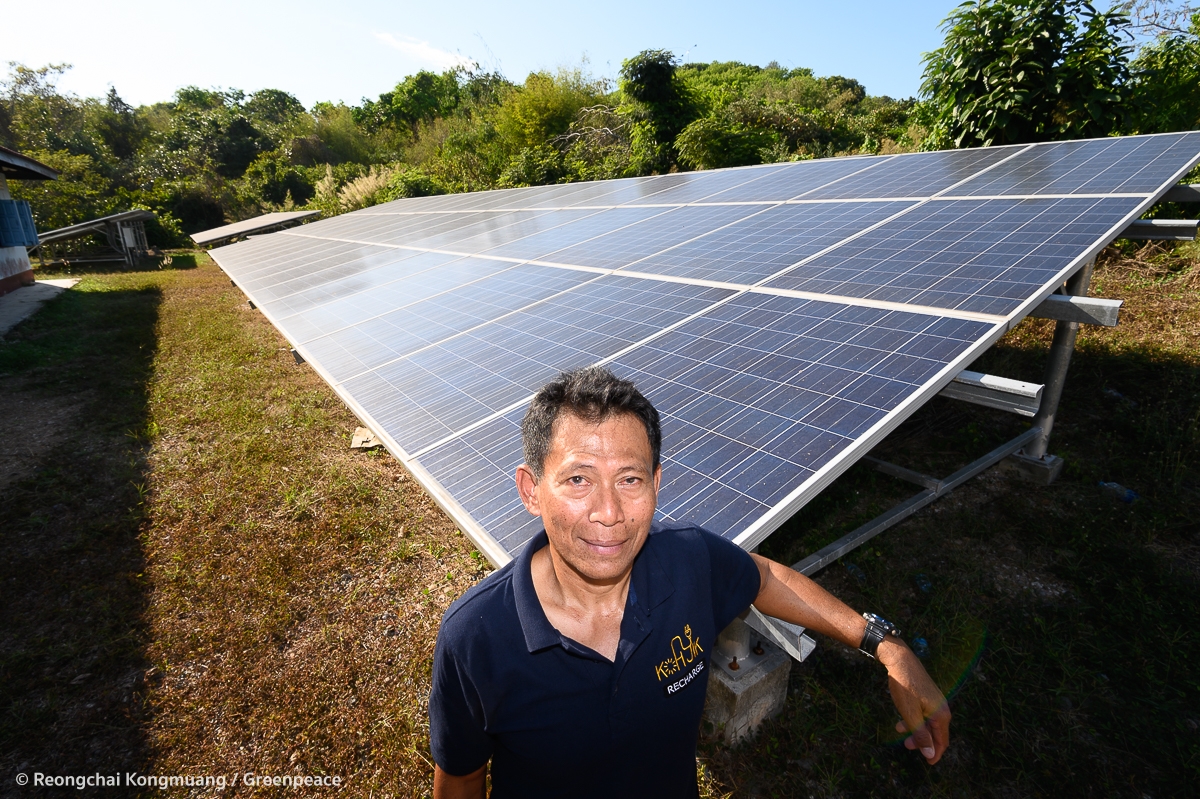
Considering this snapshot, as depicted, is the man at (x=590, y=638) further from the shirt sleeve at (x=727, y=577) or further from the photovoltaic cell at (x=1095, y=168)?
the photovoltaic cell at (x=1095, y=168)

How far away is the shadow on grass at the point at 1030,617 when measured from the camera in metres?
3.30

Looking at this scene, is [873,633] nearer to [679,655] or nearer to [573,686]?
[679,655]

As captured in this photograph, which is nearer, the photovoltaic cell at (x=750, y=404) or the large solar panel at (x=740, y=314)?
the photovoltaic cell at (x=750, y=404)

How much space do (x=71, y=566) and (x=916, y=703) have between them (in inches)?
292

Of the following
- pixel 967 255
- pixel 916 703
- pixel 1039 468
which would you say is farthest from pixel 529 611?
pixel 1039 468

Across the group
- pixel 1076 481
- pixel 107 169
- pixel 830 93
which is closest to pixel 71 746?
pixel 1076 481

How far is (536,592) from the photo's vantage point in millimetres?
1740

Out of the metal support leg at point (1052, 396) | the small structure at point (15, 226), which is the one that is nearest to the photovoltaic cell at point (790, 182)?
the metal support leg at point (1052, 396)

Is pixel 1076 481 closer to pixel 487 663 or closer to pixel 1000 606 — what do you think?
pixel 1000 606

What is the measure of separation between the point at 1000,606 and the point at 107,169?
5771cm

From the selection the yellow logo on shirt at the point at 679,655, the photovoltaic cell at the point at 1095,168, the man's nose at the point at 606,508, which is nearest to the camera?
the man's nose at the point at 606,508

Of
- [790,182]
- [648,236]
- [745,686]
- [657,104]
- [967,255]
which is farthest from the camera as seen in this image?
[657,104]

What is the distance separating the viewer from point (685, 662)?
1777mm

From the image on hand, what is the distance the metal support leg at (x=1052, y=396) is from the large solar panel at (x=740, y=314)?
86 centimetres
